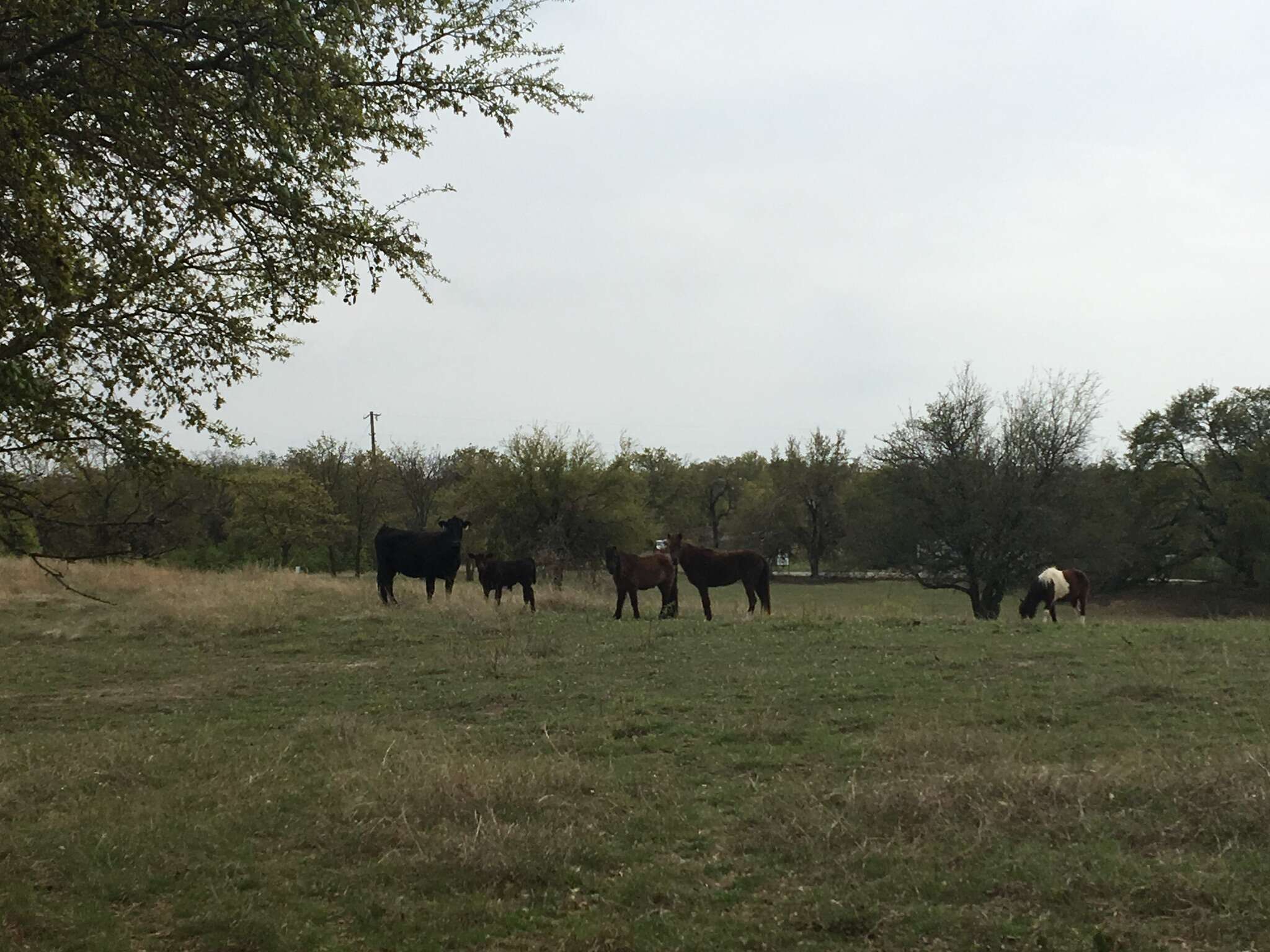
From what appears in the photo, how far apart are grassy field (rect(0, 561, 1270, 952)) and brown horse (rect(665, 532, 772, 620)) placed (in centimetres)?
691

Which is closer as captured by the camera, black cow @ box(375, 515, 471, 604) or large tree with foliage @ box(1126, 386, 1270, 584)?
black cow @ box(375, 515, 471, 604)

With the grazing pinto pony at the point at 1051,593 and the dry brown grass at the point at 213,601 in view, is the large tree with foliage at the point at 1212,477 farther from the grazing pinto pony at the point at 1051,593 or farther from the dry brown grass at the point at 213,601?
the dry brown grass at the point at 213,601

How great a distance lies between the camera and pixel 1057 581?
74.3 feet

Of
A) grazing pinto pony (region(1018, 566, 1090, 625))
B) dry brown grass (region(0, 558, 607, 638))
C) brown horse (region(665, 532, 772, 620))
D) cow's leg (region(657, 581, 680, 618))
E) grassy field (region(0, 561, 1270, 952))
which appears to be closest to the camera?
grassy field (region(0, 561, 1270, 952))

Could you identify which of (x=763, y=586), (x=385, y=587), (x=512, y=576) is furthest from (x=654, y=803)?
(x=385, y=587)

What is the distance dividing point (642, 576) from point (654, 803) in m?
13.2

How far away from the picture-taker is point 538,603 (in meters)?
23.3

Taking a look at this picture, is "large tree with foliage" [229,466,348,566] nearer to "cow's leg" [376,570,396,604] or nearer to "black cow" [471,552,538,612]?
"cow's leg" [376,570,396,604]

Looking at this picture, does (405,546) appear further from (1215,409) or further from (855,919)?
(1215,409)

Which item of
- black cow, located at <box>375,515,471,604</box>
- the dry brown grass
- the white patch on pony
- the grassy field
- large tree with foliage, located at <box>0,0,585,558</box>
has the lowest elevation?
the grassy field

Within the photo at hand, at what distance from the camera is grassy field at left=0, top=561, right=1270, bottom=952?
4.98 m

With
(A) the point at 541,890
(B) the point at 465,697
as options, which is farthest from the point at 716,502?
(A) the point at 541,890

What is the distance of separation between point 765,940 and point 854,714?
519 cm

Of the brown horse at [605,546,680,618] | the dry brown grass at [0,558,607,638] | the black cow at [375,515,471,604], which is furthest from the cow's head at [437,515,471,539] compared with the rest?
the brown horse at [605,546,680,618]
